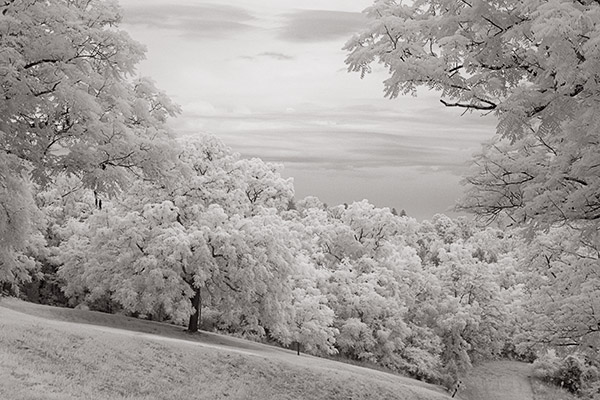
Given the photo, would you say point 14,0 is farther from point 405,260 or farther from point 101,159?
point 405,260

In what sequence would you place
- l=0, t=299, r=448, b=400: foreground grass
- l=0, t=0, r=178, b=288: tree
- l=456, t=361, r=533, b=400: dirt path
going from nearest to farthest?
l=0, t=0, r=178, b=288: tree < l=0, t=299, r=448, b=400: foreground grass < l=456, t=361, r=533, b=400: dirt path

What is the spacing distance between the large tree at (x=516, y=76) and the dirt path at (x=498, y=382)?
32181mm

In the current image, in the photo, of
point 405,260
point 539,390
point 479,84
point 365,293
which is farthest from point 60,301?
point 479,84

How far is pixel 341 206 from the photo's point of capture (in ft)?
158

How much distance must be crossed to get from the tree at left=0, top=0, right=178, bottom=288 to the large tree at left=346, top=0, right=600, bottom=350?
565 centimetres

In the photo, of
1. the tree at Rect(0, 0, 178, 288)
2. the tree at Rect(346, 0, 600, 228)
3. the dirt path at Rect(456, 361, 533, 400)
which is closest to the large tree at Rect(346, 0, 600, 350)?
the tree at Rect(346, 0, 600, 228)

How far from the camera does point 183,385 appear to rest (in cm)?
1517

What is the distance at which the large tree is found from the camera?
18.3ft

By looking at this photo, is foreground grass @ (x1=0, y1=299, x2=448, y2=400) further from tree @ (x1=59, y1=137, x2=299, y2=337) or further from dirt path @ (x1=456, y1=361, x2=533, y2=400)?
dirt path @ (x1=456, y1=361, x2=533, y2=400)

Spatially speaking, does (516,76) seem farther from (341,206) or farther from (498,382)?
(498,382)

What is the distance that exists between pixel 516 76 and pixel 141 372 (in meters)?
12.0

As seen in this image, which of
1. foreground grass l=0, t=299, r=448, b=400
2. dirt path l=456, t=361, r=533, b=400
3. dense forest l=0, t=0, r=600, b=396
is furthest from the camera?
dirt path l=456, t=361, r=533, b=400

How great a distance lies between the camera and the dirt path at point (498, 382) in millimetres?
42722

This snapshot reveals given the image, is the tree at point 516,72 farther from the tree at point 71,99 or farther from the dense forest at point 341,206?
the tree at point 71,99
